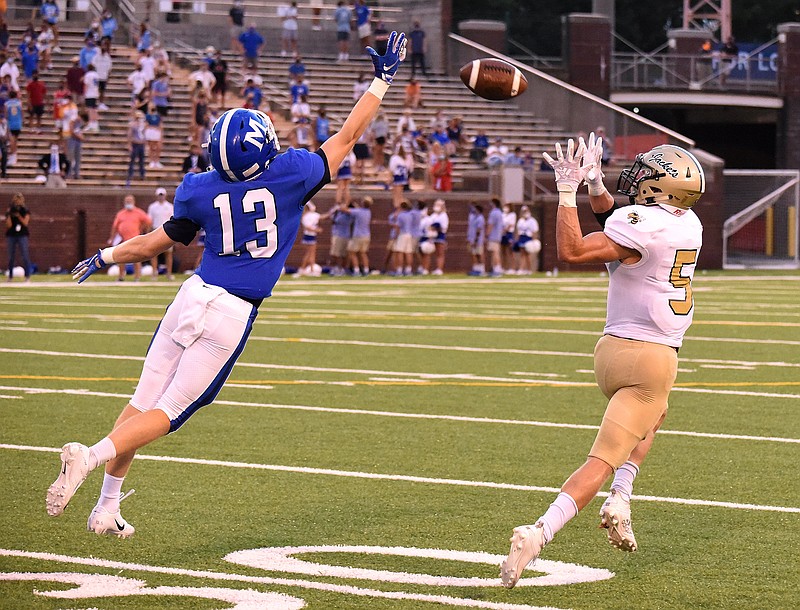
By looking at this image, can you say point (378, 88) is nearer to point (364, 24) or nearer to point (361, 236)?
point (361, 236)

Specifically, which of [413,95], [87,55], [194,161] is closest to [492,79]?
[194,161]

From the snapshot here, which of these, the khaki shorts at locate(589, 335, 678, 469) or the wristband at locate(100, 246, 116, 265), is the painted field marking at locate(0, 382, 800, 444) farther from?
the wristband at locate(100, 246, 116, 265)

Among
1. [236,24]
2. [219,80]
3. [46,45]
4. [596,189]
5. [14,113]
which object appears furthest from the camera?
[236,24]

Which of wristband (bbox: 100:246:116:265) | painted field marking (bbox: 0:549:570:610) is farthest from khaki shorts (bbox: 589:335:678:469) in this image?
wristband (bbox: 100:246:116:265)

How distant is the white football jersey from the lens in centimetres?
586

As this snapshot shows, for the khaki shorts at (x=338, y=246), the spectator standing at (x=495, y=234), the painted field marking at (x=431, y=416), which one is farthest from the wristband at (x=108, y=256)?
the spectator standing at (x=495, y=234)

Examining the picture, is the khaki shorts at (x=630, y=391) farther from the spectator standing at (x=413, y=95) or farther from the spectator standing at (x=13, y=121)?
the spectator standing at (x=413, y=95)

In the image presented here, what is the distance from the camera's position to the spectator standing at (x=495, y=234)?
1192 inches

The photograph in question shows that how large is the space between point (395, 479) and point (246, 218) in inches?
89.8

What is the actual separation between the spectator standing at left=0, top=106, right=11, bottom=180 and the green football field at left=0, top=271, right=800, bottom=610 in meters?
14.2

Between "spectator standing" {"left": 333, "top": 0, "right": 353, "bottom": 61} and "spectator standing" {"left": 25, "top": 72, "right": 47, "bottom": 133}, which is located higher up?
"spectator standing" {"left": 333, "top": 0, "right": 353, "bottom": 61}

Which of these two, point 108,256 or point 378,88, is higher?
point 378,88

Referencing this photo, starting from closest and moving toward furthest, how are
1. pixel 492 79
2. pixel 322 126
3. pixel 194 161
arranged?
pixel 492 79 < pixel 194 161 < pixel 322 126

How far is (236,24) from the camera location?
38.3 metres
